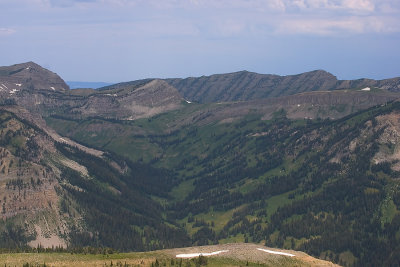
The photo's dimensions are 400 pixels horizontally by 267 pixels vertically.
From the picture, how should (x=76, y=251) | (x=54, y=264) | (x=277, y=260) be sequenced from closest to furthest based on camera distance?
(x=54, y=264) → (x=277, y=260) → (x=76, y=251)

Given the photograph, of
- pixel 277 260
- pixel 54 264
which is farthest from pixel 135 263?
pixel 277 260

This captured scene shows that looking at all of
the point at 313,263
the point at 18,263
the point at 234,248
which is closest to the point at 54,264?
the point at 18,263

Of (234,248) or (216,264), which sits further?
(234,248)

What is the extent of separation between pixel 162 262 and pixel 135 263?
30.1 ft

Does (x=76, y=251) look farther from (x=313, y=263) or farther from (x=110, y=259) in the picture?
(x=313, y=263)

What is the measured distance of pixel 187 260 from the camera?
18062 cm

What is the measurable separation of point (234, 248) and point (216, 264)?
68.6 feet

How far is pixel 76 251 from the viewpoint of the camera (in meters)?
200

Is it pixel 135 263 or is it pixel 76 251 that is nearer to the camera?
pixel 135 263

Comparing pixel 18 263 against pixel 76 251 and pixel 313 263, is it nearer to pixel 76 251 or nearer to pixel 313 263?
pixel 76 251

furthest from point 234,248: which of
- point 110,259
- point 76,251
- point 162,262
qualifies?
point 76,251

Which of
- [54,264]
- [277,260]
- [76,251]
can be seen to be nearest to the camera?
[54,264]

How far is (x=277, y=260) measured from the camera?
187 meters

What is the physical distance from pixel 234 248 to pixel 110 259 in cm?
4706
